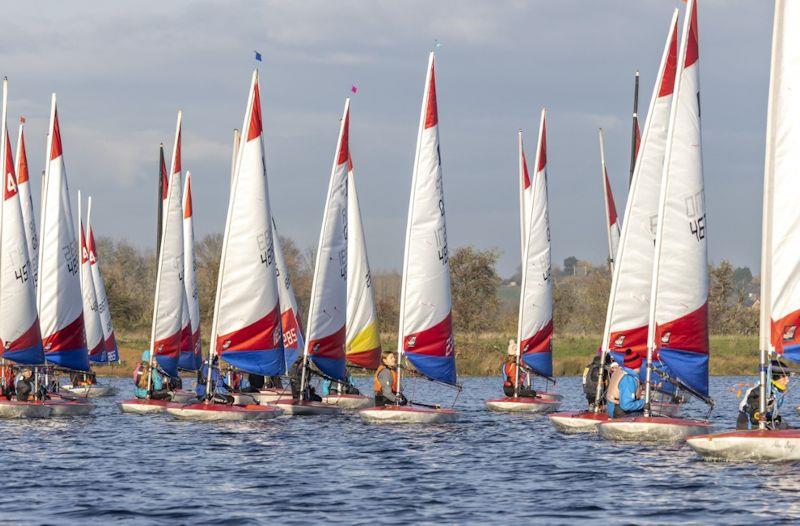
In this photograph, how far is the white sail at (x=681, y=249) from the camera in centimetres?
2550

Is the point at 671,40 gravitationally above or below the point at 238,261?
above

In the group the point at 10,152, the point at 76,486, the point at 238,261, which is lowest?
the point at 76,486

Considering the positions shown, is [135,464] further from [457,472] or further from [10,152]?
[10,152]

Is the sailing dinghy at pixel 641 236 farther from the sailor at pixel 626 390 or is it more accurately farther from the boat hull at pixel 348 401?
the boat hull at pixel 348 401

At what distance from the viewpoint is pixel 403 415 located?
3009 centimetres

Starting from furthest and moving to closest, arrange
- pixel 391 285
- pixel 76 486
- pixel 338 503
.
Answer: pixel 391 285
pixel 76 486
pixel 338 503

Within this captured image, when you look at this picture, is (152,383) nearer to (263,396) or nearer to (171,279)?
(263,396)

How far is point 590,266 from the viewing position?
121812 millimetres

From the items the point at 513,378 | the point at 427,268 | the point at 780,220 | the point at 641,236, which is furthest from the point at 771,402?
the point at 513,378

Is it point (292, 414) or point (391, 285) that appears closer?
point (292, 414)

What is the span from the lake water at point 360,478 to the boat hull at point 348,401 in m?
4.84

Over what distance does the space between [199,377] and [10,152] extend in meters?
7.42

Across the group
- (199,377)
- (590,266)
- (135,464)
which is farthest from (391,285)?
(135,464)

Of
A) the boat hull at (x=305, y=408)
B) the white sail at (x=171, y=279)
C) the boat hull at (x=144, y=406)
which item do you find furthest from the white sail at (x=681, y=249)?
the white sail at (x=171, y=279)
